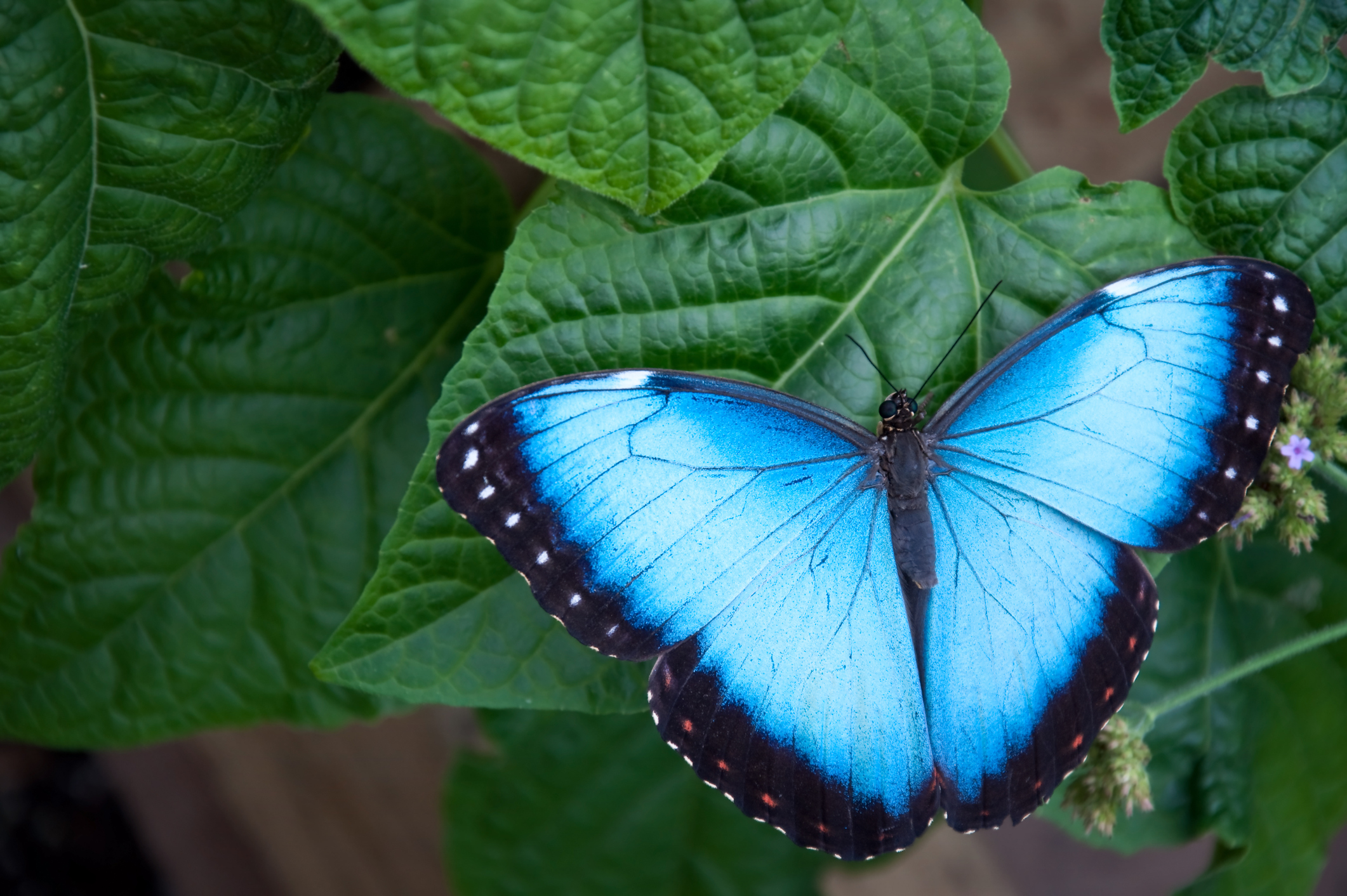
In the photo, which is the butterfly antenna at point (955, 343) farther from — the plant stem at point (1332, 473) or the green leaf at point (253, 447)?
the green leaf at point (253, 447)

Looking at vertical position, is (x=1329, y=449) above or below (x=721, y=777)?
above

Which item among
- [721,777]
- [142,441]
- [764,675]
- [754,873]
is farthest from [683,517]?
[754,873]

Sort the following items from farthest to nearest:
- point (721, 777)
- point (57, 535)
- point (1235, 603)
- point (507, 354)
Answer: point (1235, 603) → point (57, 535) → point (721, 777) → point (507, 354)

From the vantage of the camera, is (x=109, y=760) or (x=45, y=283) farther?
(x=109, y=760)

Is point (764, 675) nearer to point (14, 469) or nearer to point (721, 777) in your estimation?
point (721, 777)

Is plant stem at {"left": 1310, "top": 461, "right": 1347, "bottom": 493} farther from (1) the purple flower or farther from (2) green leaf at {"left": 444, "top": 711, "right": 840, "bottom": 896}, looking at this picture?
(2) green leaf at {"left": 444, "top": 711, "right": 840, "bottom": 896}

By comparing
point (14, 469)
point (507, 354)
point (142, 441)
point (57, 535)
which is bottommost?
point (57, 535)

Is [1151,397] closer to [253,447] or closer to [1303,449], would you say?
[1303,449]
